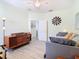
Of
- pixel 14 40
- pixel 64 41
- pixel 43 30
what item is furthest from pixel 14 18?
pixel 64 41

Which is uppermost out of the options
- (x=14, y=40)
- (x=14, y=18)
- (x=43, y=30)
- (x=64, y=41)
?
(x=14, y=18)

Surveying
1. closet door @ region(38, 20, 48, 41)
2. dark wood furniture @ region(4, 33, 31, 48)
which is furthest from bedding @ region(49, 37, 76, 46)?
closet door @ region(38, 20, 48, 41)

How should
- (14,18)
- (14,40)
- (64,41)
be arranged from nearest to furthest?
(64,41) < (14,40) < (14,18)

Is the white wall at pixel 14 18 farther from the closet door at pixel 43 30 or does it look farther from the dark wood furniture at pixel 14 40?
the dark wood furniture at pixel 14 40

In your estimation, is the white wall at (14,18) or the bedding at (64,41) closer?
the bedding at (64,41)

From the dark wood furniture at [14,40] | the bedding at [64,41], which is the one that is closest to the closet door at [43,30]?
the dark wood furniture at [14,40]

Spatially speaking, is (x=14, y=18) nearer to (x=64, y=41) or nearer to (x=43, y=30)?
(x=43, y=30)

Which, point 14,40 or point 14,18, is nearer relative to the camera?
point 14,40

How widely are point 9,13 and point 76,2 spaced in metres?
4.81

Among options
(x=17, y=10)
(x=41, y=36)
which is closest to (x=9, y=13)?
(x=17, y=10)

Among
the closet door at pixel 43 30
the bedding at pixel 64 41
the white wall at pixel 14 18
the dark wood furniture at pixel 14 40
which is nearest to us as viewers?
the bedding at pixel 64 41

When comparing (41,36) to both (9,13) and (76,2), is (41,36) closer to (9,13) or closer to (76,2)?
(9,13)

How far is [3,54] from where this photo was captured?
4.01m

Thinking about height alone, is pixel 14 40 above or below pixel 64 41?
below
